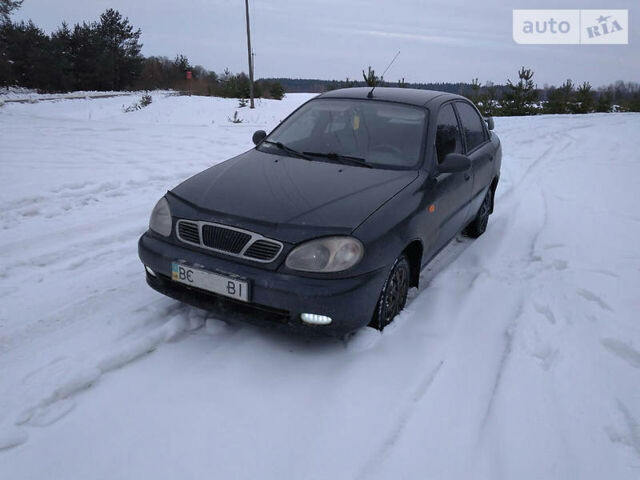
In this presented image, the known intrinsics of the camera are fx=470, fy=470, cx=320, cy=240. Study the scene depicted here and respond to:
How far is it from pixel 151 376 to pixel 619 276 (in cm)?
387

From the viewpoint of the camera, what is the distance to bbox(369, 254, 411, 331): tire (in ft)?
9.82

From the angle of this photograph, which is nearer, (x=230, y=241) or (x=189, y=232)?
(x=230, y=241)

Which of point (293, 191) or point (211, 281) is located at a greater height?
point (293, 191)

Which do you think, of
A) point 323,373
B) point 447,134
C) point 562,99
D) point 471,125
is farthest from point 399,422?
point 562,99

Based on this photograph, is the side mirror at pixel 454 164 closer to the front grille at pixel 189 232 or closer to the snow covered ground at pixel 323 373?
the snow covered ground at pixel 323 373

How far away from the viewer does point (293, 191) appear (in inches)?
120

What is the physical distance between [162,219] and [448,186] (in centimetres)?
220

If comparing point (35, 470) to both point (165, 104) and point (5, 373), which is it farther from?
point (165, 104)

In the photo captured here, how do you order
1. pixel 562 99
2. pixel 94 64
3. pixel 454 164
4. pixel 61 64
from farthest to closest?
pixel 94 64
pixel 61 64
pixel 562 99
pixel 454 164

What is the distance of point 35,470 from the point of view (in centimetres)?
198

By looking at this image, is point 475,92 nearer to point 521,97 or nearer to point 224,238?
point 521,97

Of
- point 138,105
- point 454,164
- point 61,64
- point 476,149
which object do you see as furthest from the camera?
point 61,64

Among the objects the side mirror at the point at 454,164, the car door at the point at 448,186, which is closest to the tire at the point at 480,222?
the car door at the point at 448,186

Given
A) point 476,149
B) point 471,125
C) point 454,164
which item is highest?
point 471,125
